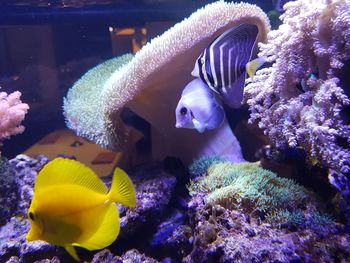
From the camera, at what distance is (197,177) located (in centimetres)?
233

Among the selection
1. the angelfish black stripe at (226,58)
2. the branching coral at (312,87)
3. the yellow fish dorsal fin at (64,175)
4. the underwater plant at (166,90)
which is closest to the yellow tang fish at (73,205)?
the yellow fish dorsal fin at (64,175)

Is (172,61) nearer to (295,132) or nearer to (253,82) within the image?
(253,82)

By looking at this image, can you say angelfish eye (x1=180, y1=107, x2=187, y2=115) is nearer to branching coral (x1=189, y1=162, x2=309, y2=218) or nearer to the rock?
branching coral (x1=189, y1=162, x2=309, y2=218)

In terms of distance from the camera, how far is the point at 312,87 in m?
1.94

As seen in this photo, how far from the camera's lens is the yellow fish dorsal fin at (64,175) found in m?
1.31

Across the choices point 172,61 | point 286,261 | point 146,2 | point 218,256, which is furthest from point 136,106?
point 146,2

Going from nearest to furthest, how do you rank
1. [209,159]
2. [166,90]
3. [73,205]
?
[73,205] < [209,159] < [166,90]

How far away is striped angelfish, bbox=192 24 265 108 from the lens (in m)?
1.87

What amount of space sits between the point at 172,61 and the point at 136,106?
0.51 meters

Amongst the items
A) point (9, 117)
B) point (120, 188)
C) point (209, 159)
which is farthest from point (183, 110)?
point (9, 117)

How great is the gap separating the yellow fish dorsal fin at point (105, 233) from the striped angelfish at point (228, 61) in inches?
36.1

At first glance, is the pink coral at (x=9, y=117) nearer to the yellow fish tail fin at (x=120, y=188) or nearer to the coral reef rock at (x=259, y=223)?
the coral reef rock at (x=259, y=223)

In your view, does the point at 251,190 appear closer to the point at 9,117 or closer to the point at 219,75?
the point at 219,75

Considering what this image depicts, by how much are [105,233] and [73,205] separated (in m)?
0.18
